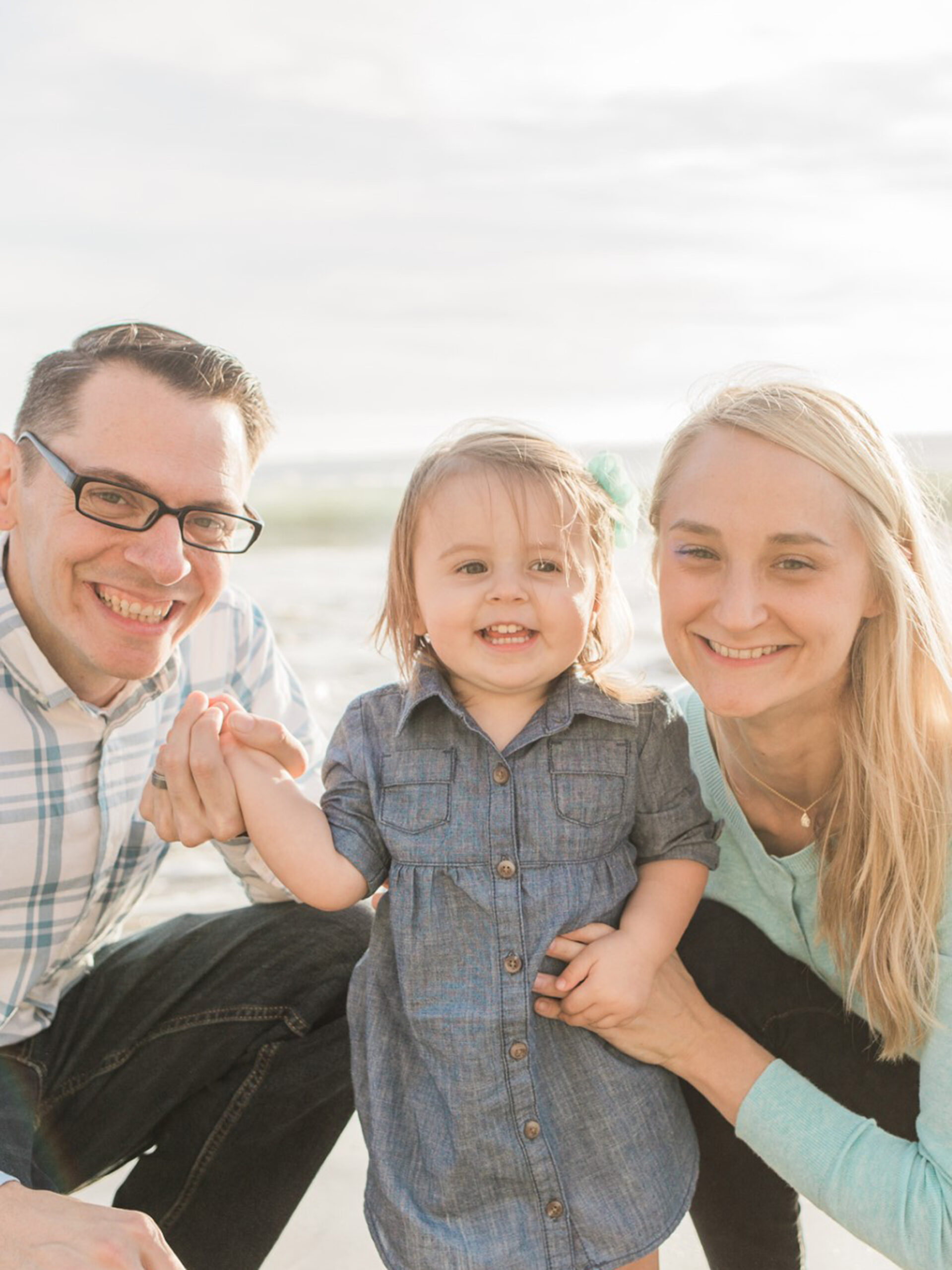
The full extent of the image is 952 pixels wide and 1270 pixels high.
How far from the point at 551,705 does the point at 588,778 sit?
16 centimetres

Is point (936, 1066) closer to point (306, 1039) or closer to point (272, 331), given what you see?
point (306, 1039)

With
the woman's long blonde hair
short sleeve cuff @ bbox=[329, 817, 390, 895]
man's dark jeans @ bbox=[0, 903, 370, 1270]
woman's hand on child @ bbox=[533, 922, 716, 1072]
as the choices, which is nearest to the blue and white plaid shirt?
man's dark jeans @ bbox=[0, 903, 370, 1270]

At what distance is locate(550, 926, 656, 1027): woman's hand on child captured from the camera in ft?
7.01

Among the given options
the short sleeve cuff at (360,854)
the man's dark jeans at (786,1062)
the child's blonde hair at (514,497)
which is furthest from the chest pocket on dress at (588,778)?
the man's dark jeans at (786,1062)

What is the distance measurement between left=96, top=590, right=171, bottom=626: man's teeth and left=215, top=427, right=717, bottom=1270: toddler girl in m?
0.50

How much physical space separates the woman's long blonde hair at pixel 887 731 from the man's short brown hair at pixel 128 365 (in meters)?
1.10

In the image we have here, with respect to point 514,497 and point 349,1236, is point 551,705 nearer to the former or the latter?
point 514,497

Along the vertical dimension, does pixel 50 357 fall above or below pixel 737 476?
above

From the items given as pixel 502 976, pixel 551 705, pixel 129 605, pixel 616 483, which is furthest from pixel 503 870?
pixel 129 605

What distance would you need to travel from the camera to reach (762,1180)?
2.51 m

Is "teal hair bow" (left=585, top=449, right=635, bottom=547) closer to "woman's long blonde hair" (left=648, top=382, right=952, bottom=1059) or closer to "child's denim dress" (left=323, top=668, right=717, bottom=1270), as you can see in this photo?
"woman's long blonde hair" (left=648, top=382, right=952, bottom=1059)

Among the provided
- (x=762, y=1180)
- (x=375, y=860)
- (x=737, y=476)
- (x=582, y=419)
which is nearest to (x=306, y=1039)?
(x=375, y=860)

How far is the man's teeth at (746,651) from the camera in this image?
232 centimetres

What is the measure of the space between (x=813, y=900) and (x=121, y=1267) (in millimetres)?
1540
